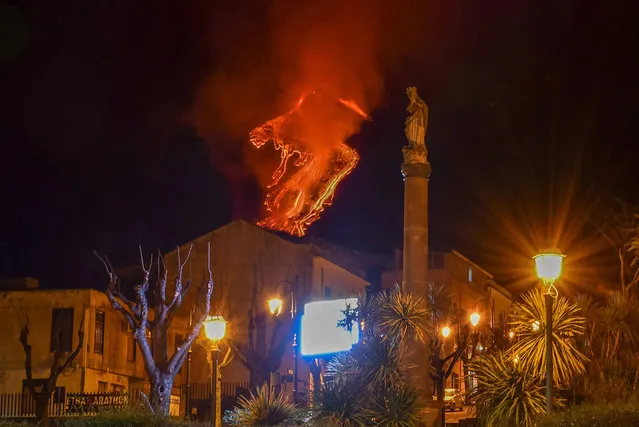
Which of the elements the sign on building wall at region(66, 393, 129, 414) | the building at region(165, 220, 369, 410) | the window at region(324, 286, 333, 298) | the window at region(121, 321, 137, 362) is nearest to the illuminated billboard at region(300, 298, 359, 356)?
the building at region(165, 220, 369, 410)

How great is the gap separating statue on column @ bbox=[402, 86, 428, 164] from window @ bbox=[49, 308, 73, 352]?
2277cm

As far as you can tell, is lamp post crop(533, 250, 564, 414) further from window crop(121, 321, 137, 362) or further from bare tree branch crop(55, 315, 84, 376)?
window crop(121, 321, 137, 362)

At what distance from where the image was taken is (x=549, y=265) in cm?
2114

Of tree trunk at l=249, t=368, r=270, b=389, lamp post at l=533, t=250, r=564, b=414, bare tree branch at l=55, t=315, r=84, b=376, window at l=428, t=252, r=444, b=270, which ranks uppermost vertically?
window at l=428, t=252, r=444, b=270

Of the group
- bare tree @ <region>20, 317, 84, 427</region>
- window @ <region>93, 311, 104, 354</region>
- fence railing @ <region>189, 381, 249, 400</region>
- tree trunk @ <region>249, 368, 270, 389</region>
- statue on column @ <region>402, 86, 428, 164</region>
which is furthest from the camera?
tree trunk @ <region>249, 368, 270, 389</region>

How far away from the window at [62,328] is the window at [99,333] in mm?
1328

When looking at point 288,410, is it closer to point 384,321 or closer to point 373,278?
point 384,321

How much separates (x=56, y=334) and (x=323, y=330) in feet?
45.8

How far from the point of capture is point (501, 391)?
26.0 m

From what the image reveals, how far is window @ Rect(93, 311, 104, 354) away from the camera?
46250 mm

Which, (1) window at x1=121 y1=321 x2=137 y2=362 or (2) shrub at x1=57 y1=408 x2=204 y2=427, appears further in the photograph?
A: (1) window at x1=121 y1=321 x2=137 y2=362

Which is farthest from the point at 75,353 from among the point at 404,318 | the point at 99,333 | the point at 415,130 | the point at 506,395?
the point at 506,395

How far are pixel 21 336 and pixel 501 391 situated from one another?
85.9 ft

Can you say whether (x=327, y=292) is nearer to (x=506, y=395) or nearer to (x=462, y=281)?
(x=462, y=281)
